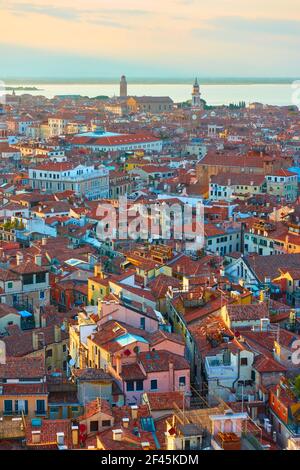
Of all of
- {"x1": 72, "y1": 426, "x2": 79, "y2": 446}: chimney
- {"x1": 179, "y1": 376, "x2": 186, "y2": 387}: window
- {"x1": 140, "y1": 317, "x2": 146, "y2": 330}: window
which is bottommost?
{"x1": 179, "y1": 376, "x2": 186, "y2": 387}: window

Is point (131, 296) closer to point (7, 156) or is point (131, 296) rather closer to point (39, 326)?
point (39, 326)

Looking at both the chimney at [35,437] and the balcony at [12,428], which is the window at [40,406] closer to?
the balcony at [12,428]

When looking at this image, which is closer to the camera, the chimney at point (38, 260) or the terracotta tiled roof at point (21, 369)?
the terracotta tiled roof at point (21, 369)

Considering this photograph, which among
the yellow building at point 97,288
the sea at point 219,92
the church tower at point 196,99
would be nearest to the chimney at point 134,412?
the yellow building at point 97,288

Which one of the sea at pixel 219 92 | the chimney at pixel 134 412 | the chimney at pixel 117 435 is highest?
the chimney at pixel 117 435

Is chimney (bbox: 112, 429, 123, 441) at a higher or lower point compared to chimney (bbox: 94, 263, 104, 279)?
higher

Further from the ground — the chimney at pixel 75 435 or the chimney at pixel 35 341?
the chimney at pixel 75 435

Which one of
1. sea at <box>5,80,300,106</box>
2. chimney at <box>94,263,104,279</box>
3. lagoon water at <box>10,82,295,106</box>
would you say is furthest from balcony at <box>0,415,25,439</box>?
lagoon water at <box>10,82,295,106</box>

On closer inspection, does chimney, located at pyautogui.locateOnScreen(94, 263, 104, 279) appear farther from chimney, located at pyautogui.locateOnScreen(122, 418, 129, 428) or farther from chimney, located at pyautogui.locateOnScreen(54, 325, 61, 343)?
chimney, located at pyautogui.locateOnScreen(122, 418, 129, 428)

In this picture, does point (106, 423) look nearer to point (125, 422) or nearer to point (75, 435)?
point (125, 422)

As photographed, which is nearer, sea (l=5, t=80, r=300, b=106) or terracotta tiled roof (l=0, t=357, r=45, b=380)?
terracotta tiled roof (l=0, t=357, r=45, b=380)

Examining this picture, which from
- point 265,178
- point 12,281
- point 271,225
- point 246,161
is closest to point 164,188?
point 265,178

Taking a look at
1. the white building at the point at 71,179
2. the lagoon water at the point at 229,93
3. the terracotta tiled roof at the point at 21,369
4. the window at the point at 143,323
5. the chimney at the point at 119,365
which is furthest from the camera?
the lagoon water at the point at 229,93
